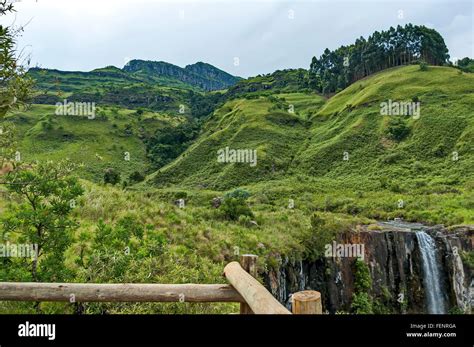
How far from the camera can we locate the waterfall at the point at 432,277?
26.5 m

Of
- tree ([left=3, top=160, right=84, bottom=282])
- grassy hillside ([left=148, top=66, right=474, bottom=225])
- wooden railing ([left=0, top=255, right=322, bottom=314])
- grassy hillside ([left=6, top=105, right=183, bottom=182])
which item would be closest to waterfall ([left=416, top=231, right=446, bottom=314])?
grassy hillside ([left=148, top=66, right=474, bottom=225])

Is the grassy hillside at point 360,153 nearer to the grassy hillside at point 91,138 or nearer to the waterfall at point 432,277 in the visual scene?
the waterfall at point 432,277

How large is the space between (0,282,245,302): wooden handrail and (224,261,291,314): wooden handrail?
0.81 feet

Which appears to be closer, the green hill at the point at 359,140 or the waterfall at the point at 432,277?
the waterfall at the point at 432,277

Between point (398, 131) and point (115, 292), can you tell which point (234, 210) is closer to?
point (115, 292)

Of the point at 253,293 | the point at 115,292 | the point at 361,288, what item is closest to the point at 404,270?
the point at 361,288

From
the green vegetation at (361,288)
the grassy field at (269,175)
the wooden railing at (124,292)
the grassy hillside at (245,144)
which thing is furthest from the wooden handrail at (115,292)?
the grassy hillside at (245,144)

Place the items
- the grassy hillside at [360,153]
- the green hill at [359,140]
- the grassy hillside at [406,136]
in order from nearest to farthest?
the grassy hillside at [360,153]
the grassy hillside at [406,136]
the green hill at [359,140]

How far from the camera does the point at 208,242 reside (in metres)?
17.5

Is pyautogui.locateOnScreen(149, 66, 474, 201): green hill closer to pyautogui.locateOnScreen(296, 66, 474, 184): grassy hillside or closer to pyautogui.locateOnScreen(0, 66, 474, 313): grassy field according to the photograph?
pyautogui.locateOnScreen(296, 66, 474, 184): grassy hillside

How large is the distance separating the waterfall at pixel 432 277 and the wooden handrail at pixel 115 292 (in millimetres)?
25665

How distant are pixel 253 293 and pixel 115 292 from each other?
1775mm
